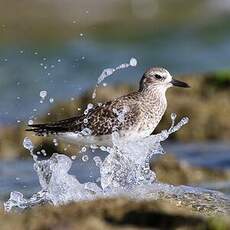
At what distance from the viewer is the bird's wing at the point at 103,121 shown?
11.6 meters

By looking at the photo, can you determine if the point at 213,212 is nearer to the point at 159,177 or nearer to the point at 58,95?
the point at 159,177

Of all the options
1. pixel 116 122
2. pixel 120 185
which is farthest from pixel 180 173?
pixel 120 185

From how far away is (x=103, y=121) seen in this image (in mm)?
11711

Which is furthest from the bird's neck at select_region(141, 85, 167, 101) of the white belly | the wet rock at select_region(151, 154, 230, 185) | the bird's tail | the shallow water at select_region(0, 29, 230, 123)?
the shallow water at select_region(0, 29, 230, 123)

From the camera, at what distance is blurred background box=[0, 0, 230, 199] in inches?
645

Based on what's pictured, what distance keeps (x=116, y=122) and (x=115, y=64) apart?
16469mm

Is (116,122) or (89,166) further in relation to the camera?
(89,166)

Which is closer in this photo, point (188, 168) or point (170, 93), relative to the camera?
point (188, 168)

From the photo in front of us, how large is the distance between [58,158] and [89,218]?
382 centimetres

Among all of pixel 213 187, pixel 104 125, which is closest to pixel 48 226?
pixel 104 125

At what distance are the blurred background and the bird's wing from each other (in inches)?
48.3

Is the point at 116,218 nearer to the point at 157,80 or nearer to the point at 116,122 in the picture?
the point at 116,122

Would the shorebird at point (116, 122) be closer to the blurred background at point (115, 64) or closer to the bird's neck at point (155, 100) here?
the bird's neck at point (155, 100)

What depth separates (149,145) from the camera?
11.3m
